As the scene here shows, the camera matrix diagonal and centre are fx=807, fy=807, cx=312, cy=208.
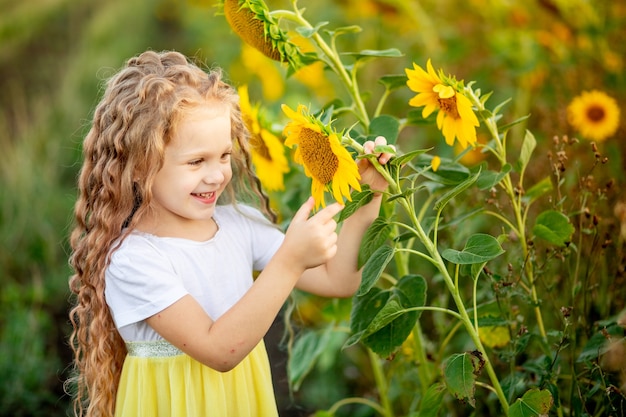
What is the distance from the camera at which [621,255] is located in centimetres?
180

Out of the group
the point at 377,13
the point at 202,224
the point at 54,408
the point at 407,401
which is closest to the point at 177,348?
the point at 202,224

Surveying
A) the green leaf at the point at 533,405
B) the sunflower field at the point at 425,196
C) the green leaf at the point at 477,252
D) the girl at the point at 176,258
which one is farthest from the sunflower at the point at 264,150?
the green leaf at the point at 533,405

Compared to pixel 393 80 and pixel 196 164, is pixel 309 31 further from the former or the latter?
pixel 196 164

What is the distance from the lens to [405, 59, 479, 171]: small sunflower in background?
1467 mm

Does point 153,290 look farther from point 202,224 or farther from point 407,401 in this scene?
point 407,401

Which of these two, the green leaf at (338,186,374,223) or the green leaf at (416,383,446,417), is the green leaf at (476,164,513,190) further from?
the green leaf at (416,383,446,417)

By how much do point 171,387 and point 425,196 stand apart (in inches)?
71.4

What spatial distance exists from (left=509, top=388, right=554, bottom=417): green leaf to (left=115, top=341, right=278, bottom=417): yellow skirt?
0.53 meters

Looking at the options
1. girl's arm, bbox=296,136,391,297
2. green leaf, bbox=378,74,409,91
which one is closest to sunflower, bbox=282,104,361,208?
girl's arm, bbox=296,136,391,297

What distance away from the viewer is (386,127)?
5.42 ft

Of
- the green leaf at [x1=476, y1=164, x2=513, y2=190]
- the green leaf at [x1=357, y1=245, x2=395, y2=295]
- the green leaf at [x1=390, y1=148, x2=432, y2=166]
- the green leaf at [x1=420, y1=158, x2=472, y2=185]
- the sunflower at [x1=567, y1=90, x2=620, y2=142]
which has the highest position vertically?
the green leaf at [x1=390, y1=148, x2=432, y2=166]

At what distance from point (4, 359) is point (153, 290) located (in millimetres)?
1490

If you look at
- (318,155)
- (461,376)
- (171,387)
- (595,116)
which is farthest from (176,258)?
(595,116)

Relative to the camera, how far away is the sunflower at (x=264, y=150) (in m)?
1.85
